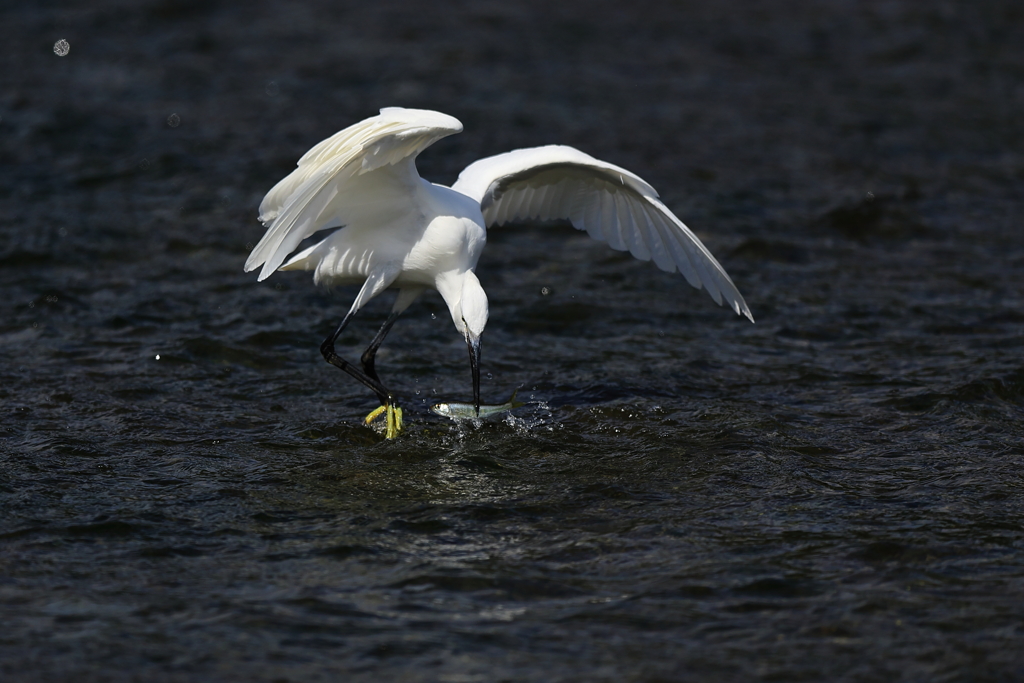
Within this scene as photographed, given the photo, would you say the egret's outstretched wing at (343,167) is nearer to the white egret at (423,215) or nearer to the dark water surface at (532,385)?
the white egret at (423,215)

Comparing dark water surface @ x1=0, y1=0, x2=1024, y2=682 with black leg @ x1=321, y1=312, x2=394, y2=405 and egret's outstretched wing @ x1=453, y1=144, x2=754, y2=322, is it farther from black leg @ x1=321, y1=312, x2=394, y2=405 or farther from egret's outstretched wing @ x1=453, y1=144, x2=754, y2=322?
egret's outstretched wing @ x1=453, y1=144, x2=754, y2=322

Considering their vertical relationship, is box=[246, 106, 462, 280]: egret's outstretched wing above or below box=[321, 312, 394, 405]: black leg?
above

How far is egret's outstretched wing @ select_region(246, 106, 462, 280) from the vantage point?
553 centimetres

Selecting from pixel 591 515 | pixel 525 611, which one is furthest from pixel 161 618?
pixel 591 515

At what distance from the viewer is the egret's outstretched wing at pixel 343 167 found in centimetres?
553

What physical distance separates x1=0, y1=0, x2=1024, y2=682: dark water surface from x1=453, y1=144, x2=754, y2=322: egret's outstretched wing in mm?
893

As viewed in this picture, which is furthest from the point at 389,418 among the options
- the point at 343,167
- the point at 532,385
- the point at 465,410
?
the point at 343,167

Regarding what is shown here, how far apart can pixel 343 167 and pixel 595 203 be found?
2.28 m

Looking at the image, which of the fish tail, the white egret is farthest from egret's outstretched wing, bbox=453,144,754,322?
the fish tail

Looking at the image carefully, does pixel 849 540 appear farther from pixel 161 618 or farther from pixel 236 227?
pixel 236 227

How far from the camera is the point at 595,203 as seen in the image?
7484 millimetres

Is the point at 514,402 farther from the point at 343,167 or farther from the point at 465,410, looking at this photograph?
the point at 343,167

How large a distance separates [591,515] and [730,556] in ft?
2.45

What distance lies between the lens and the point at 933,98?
1399 cm
